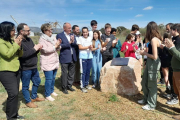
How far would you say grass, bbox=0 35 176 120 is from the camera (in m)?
3.13

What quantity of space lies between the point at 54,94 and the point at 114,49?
2520 millimetres

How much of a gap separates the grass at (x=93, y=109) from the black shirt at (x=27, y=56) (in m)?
1.08

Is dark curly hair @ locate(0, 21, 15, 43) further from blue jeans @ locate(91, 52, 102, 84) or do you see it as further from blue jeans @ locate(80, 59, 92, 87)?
blue jeans @ locate(91, 52, 102, 84)

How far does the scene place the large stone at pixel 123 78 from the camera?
4078 millimetres

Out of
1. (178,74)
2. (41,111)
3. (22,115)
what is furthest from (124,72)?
(22,115)

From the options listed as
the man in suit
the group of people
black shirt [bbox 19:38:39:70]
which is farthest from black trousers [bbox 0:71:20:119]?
the man in suit

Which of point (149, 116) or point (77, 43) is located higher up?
point (77, 43)

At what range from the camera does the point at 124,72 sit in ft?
13.4

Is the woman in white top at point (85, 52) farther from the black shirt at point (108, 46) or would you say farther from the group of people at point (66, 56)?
the black shirt at point (108, 46)

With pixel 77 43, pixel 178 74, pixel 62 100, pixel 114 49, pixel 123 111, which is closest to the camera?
pixel 178 74

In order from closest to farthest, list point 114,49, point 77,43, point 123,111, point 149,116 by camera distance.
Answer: point 149,116 < point 123,111 < point 77,43 < point 114,49

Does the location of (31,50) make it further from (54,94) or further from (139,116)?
(139,116)

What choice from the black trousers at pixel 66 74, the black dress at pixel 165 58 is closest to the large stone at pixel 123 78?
the black dress at pixel 165 58

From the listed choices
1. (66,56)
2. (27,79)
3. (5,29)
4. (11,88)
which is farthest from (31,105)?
(5,29)
